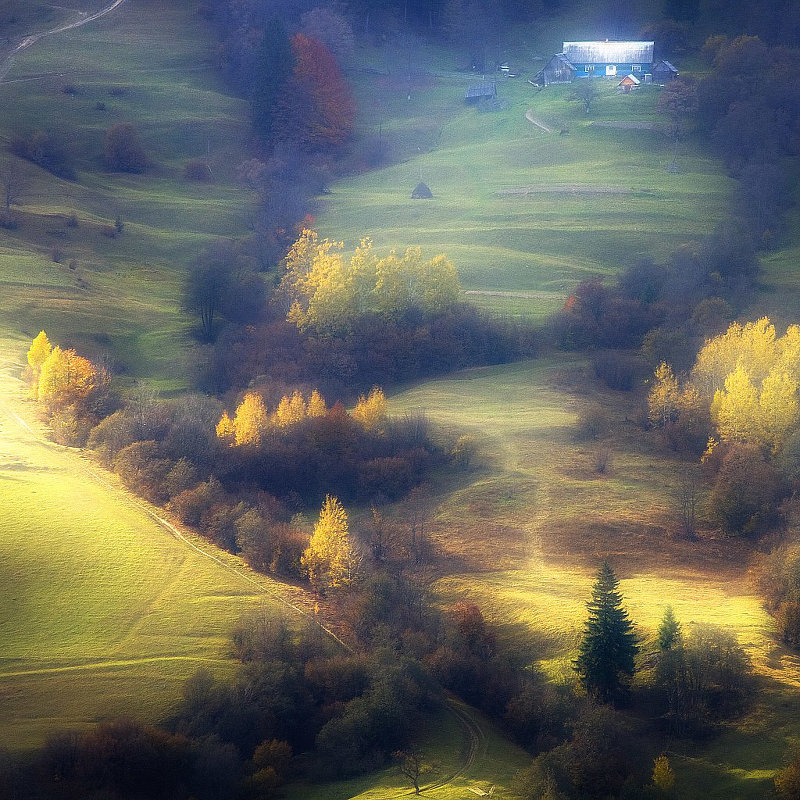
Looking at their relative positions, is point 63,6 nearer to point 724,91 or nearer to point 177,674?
point 724,91

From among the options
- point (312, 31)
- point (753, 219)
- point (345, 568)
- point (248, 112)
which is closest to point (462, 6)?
point (312, 31)

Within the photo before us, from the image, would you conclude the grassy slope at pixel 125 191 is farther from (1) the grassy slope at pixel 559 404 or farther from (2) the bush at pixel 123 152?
(1) the grassy slope at pixel 559 404

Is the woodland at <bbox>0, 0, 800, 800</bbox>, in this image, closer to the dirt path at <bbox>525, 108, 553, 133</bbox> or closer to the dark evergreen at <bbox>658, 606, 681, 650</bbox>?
the dark evergreen at <bbox>658, 606, 681, 650</bbox>

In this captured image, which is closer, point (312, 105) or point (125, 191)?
point (125, 191)

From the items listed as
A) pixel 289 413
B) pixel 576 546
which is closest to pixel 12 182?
pixel 289 413

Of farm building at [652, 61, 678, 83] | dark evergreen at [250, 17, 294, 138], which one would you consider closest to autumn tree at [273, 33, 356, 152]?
dark evergreen at [250, 17, 294, 138]

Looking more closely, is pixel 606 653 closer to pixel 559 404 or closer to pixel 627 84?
pixel 559 404

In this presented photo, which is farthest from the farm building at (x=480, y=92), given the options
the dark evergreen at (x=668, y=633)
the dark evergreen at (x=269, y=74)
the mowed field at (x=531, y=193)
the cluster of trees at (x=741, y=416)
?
the dark evergreen at (x=668, y=633)
